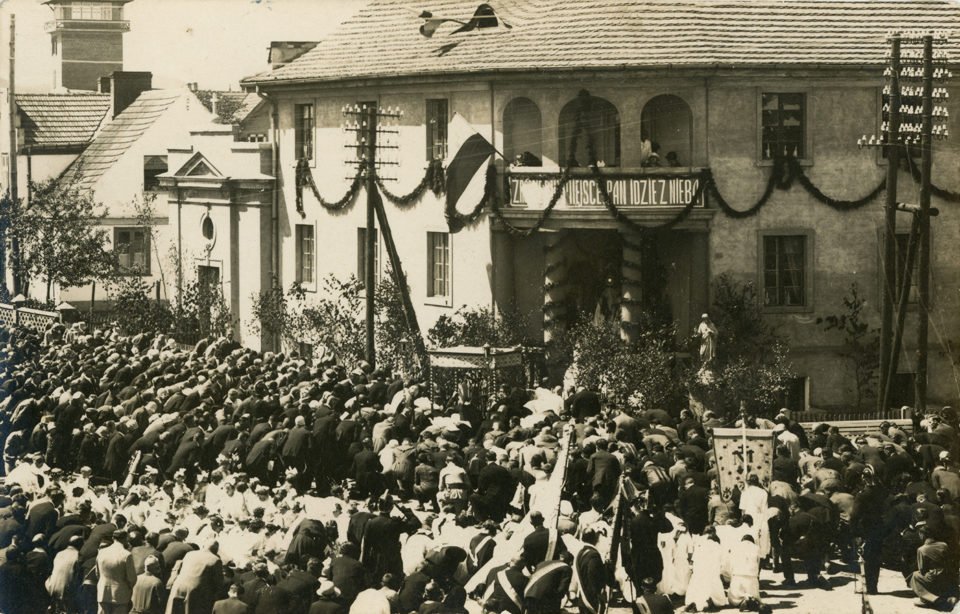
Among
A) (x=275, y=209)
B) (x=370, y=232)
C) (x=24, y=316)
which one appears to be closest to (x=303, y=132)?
(x=275, y=209)

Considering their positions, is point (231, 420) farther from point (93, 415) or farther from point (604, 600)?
point (604, 600)

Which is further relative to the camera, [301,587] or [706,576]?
[706,576]

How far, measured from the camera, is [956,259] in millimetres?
38688

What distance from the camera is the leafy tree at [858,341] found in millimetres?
38031

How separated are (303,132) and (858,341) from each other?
1626cm

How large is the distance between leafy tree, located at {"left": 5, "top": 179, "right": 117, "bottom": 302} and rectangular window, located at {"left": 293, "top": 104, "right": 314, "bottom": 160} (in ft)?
30.1

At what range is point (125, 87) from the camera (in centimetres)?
6231

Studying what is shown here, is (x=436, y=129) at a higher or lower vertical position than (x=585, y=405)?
higher

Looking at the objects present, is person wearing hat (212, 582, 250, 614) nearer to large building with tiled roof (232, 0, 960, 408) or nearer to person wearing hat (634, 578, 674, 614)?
person wearing hat (634, 578, 674, 614)

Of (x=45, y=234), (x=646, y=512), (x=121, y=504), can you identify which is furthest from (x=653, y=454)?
(x=45, y=234)

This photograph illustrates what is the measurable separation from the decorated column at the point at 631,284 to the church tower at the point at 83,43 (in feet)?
149

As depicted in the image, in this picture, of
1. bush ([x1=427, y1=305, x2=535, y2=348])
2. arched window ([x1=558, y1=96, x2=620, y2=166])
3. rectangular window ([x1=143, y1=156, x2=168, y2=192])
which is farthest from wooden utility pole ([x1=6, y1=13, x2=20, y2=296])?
arched window ([x1=558, y1=96, x2=620, y2=166])

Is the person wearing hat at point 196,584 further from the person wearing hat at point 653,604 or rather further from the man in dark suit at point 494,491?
the man in dark suit at point 494,491

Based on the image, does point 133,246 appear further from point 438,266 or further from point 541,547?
point 541,547
